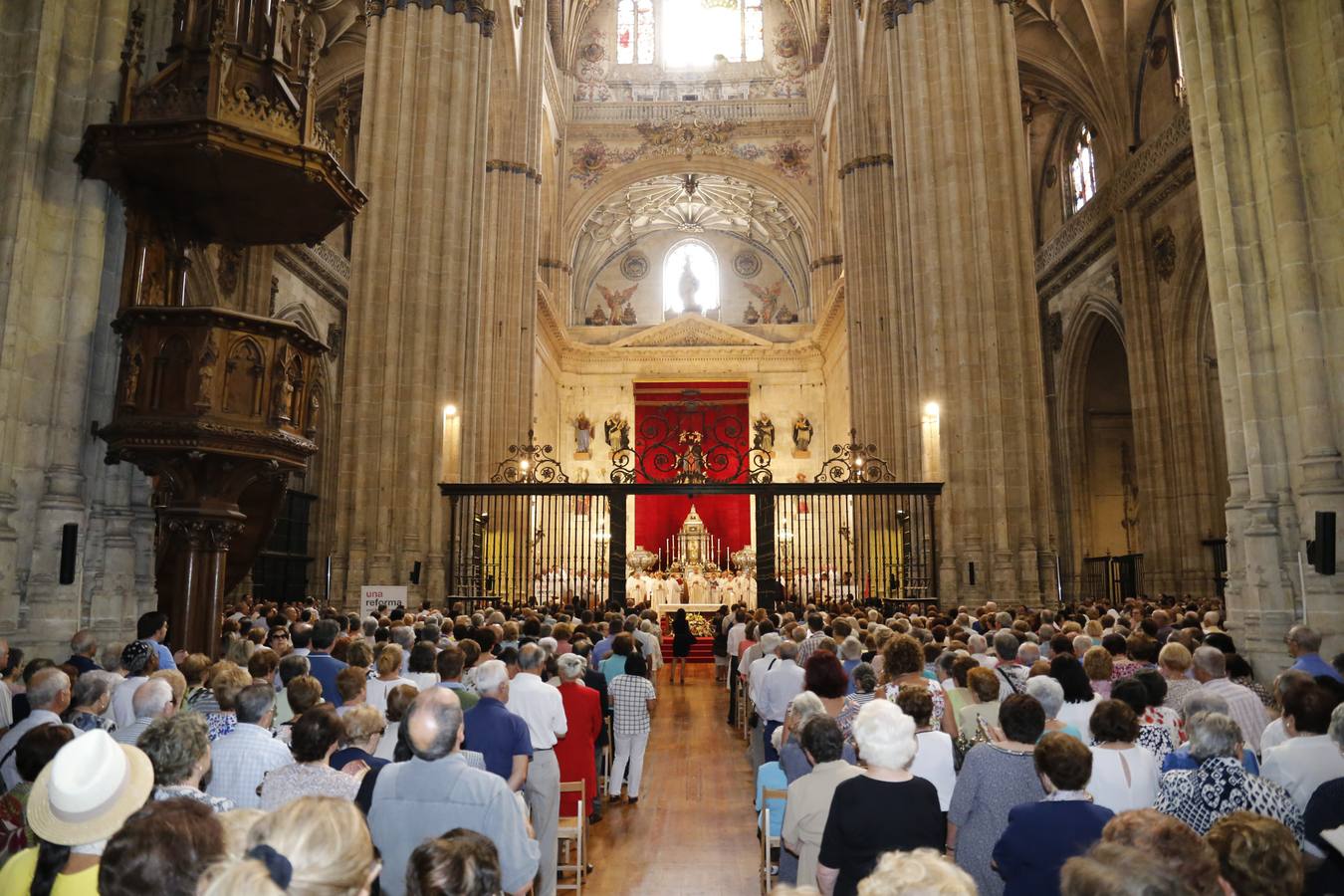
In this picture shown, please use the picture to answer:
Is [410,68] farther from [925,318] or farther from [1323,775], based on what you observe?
[1323,775]

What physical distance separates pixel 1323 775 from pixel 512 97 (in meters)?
25.4

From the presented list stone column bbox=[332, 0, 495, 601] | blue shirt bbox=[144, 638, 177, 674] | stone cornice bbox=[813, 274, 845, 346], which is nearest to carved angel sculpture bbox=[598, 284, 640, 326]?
stone cornice bbox=[813, 274, 845, 346]

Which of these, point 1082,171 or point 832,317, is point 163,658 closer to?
point 1082,171

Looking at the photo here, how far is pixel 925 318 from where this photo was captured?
53.7 ft

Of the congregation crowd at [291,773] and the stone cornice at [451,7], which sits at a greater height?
the stone cornice at [451,7]

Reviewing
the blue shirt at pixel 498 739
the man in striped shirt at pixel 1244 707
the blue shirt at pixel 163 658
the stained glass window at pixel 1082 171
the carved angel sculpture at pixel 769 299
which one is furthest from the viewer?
the carved angel sculpture at pixel 769 299

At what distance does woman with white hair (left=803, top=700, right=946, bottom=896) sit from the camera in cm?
336

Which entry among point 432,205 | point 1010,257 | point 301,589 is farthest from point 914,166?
point 301,589

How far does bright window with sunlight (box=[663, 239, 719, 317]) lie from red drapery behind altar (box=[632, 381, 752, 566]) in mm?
5715

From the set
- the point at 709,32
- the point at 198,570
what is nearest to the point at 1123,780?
the point at 198,570

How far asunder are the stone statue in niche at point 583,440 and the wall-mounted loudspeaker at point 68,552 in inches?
1180

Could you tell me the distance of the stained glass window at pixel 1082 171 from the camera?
88.4 ft

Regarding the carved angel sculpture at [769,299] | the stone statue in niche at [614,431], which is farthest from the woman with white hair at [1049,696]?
the carved angel sculpture at [769,299]

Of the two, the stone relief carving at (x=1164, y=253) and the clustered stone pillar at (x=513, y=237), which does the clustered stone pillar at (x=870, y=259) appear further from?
the clustered stone pillar at (x=513, y=237)
